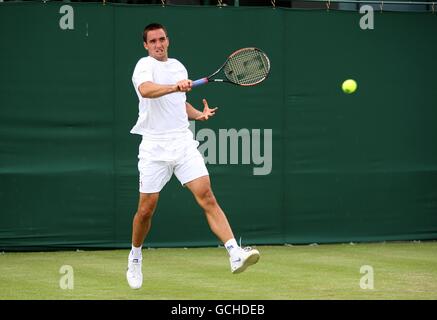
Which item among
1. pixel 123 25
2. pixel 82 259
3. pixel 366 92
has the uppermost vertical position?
pixel 123 25

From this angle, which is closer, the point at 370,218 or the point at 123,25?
the point at 123,25

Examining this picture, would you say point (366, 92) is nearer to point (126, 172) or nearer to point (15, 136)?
point (126, 172)

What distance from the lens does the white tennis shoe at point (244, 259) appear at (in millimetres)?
6988

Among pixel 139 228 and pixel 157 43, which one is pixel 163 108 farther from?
pixel 139 228

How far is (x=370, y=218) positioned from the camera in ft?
36.5

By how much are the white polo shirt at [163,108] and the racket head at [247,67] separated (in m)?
0.41

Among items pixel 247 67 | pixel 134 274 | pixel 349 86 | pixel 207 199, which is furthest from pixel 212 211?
pixel 349 86

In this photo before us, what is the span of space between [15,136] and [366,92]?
3.87m

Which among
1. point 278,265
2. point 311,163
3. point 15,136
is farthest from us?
point 311,163

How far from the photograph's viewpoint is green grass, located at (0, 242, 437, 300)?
734cm

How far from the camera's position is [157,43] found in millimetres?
7344

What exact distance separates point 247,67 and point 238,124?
2.87m

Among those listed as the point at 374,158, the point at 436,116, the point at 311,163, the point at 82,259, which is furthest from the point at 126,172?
the point at 436,116

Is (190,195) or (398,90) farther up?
(398,90)
